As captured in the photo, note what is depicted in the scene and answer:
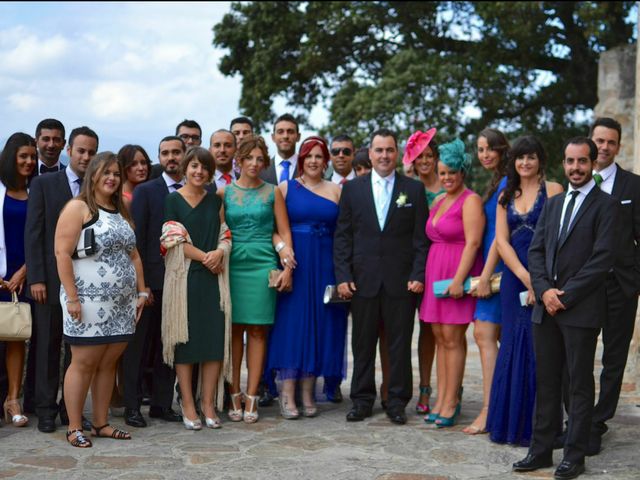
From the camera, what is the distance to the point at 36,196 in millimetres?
6160

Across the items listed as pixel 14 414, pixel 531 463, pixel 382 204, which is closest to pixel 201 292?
pixel 382 204

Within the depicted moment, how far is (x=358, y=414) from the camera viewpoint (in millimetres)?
6766

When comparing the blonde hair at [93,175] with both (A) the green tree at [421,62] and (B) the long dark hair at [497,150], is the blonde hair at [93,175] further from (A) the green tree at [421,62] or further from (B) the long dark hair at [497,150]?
(A) the green tree at [421,62]

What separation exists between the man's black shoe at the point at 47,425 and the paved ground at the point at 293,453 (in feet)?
0.18

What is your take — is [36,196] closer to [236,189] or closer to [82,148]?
[82,148]

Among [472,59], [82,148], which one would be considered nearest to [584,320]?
[82,148]

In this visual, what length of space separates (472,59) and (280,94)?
4.36 metres

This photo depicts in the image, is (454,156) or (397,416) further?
(397,416)

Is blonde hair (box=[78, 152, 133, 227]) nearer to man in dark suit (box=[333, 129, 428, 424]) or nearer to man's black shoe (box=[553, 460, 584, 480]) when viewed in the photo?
man in dark suit (box=[333, 129, 428, 424])

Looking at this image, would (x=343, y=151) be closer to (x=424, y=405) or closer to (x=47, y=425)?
(x=424, y=405)

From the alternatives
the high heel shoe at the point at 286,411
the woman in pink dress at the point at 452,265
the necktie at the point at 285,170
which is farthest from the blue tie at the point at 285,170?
the high heel shoe at the point at 286,411

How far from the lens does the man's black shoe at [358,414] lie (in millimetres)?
6750

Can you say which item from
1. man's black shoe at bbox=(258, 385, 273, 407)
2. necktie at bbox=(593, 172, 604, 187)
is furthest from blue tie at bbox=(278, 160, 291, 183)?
necktie at bbox=(593, 172, 604, 187)

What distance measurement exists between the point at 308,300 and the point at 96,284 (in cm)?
173
